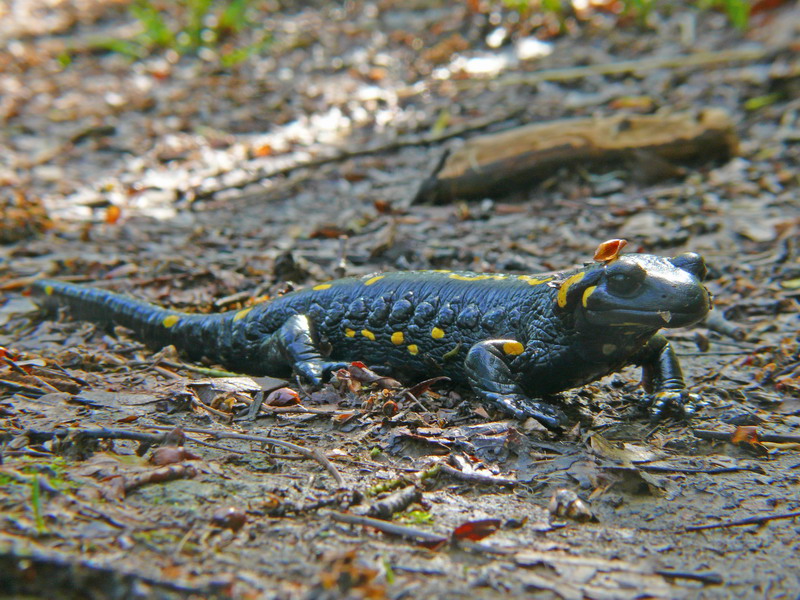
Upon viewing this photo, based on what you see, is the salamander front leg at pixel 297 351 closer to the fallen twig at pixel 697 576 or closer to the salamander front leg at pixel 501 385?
the salamander front leg at pixel 501 385

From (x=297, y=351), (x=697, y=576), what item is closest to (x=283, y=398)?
(x=297, y=351)

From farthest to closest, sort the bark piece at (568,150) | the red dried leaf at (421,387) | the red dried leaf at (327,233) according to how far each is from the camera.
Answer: the bark piece at (568,150)
the red dried leaf at (327,233)
the red dried leaf at (421,387)

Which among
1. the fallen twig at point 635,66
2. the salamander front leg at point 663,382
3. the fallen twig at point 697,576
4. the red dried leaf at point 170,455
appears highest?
the fallen twig at point 635,66

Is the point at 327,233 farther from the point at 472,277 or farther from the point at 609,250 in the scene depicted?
the point at 609,250

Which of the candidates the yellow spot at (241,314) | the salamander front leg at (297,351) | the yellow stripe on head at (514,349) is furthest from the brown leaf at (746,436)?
the yellow spot at (241,314)

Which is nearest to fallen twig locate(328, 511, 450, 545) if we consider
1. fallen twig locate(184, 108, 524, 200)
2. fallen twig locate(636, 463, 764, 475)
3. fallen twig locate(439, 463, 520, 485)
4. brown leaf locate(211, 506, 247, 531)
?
brown leaf locate(211, 506, 247, 531)

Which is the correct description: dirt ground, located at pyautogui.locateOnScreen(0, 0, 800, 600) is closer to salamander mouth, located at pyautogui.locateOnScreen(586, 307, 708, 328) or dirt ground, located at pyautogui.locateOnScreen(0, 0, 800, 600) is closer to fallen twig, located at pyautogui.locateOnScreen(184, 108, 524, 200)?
fallen twig, located at pyautogui.locateOnScreen(184, 108, 524, 200)
